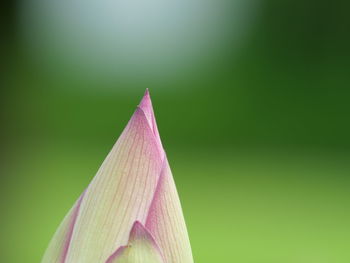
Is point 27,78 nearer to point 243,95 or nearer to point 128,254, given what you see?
point 243,95

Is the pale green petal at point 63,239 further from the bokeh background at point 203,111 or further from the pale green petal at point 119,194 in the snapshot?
the bokeh background at point 203,111

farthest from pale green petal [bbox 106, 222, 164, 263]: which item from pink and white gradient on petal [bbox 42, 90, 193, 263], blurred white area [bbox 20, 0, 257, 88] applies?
blurred white area [bbox 20, 0, 257, 88]

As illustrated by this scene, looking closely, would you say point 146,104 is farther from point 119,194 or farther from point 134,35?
point 134,35

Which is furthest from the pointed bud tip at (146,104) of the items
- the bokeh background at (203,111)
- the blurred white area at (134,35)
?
the blurred white area at (134,35)

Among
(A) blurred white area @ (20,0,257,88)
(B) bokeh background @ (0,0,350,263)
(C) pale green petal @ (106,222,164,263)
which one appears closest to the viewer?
(C) pale green petal @ (106,222,164,263)

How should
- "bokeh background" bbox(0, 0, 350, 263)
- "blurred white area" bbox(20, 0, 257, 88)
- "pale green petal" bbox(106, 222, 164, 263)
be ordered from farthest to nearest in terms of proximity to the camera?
"blurred white area" bbox(20, 0, 257, 88) → "bokeh background" bbox(0, 0, 350, 263) → "pale green petal" bbox(106, 222, 164, 263)

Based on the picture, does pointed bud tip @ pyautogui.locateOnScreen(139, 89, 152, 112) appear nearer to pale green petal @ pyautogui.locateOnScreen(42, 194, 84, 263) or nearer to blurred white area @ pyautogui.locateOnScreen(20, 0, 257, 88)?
pale green petal @ pyautogui.locateOnScreen(42, 194, 84, 263)

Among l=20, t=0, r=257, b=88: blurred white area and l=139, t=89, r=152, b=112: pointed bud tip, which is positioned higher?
l=20, t=0, r=257, b=88: blurred white area

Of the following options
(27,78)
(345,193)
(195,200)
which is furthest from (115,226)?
(27,78)
